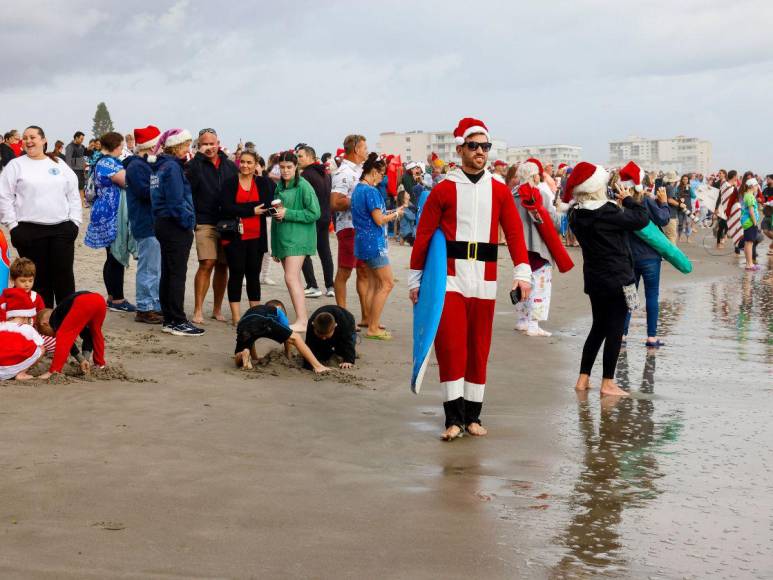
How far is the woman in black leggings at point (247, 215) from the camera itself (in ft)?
34.8

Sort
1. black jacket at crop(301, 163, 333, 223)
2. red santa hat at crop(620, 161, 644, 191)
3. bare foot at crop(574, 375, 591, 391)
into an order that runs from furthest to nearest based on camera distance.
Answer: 1. black jacket at crop(301, 163, 333, 223)
2. red santa hat at crop(620, 161, 644, 191)
3. bare foot at crop(574, 375, 591, 391)

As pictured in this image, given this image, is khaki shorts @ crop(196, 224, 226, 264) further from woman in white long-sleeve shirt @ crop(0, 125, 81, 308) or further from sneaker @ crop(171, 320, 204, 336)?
woman in white long-sleeve shirt @ crop(0, 125, 81, 308)

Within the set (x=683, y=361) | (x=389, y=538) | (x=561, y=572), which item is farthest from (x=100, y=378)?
(x=683, y=361)

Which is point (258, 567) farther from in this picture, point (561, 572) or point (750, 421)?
point (750, 421)

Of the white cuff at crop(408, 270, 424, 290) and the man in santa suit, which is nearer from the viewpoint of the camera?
the man in santa suit

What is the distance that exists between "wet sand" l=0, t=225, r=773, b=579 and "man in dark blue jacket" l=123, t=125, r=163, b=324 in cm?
121

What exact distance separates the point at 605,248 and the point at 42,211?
185 inches

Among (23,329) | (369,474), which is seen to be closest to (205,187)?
(23,329)

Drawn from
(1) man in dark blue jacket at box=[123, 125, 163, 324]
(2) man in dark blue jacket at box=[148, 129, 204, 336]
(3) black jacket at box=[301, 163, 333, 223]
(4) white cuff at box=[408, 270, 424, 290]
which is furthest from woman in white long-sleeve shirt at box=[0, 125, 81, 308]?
(3) black jacket at box=[301, 163, 333, 223]

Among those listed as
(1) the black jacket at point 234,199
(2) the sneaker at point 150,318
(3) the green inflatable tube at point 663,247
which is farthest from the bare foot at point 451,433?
(2) the sneaker at point 150,318

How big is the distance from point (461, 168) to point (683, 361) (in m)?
4.37

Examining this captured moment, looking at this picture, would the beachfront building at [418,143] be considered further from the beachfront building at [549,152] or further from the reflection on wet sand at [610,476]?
the reflection on wet sand at [610,476]

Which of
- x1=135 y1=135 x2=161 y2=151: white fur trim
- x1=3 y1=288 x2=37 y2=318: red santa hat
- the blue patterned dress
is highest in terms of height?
x1=135 y1=135 x2=161 y2=151: white fur trim

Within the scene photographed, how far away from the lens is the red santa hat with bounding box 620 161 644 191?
31.8 ft
